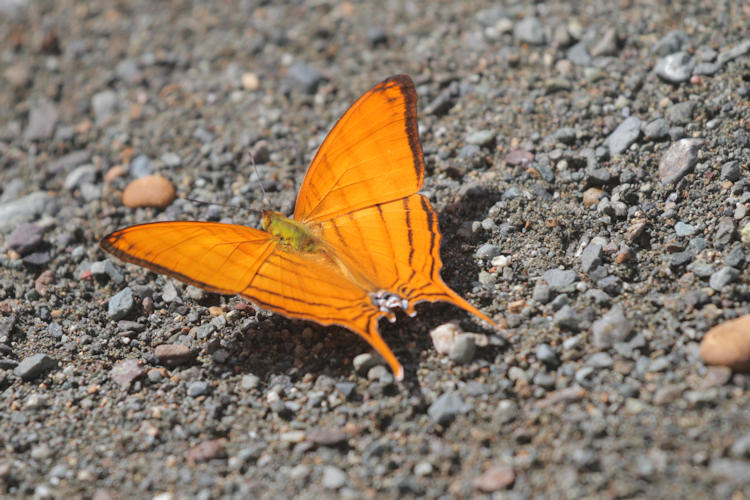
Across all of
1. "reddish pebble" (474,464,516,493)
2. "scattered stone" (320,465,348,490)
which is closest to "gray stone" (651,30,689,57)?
"reddish pebble" (474,464,516,493)

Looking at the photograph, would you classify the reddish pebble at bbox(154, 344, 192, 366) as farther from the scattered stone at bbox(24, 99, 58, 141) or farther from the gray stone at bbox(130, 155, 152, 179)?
the scattered stone at bbox(24, 99, 58, 141)

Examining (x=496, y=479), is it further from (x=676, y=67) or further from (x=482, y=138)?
(x=676, y=67)

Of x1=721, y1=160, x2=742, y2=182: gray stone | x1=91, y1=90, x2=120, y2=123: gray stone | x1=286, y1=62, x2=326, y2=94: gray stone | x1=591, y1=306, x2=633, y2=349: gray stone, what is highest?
x1=91, y1=90, x2=120, y2=123: gray stone

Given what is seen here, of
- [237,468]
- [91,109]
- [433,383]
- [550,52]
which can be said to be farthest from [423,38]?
[237,468]

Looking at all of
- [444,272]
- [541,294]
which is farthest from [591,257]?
[444,272]

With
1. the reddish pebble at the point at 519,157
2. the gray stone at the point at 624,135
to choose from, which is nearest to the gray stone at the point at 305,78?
Answer: the reddish pebble at the point at 519,157

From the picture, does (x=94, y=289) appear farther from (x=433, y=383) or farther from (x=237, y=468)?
(x=433, y=383)

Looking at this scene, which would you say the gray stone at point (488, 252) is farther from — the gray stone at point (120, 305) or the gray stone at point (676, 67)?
the gray stone at point (120, 305)
